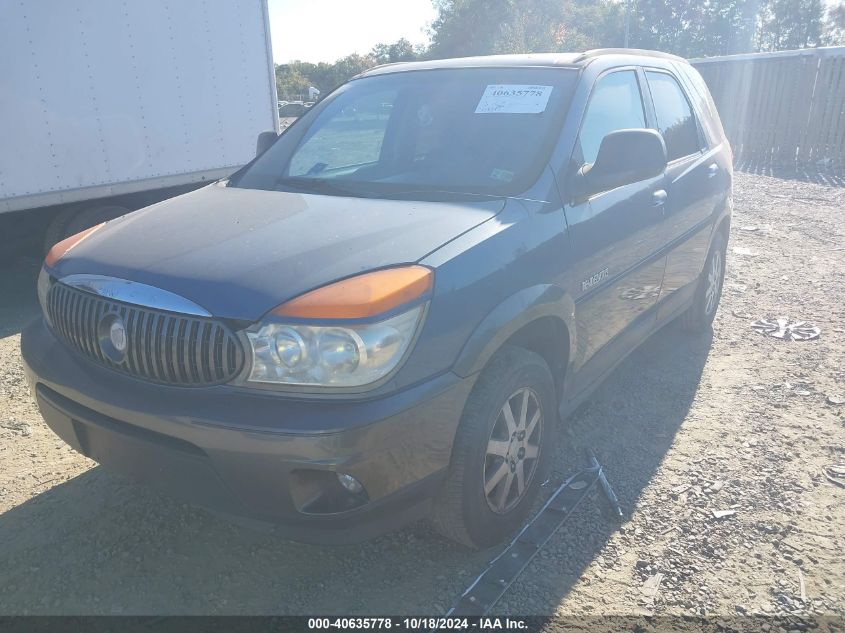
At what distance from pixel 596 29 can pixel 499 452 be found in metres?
56.0

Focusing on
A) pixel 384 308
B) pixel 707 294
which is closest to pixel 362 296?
pixel 384 308

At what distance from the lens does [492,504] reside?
2.67 meters

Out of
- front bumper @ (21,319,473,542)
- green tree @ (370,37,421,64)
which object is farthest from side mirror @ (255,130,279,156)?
green tree @ (370,37,421,64)

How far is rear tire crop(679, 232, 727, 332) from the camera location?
192 inches

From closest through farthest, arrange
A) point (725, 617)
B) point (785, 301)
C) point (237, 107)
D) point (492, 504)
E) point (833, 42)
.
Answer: point (725, 617) → point (492, 504) → point (785, 301) → point (237, 107) → point (833, 42)

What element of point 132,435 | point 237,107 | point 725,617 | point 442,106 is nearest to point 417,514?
point 132,435

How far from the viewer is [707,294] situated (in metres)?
4.97

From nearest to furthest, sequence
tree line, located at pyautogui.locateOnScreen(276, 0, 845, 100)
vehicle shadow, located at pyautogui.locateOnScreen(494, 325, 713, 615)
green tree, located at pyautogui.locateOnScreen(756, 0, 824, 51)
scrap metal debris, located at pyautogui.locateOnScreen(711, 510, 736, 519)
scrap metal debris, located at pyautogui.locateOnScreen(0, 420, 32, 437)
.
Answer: vehicle shadow, located at pyautogui.locateOnScreen(494, 325, 713, 615)
scrap metal debris, located at pyautogui.locateOnScreen(711, 510, 736, 519)
scrap metal debris, located at pyautogui.locateOnScreen(0, 420, 32, 437)
tree line, located at pyautogui.locateOnScreen(276, 0, 845, 100)
green tree, located at pyautogui.locateOnScreen(756, 0, 824, 51)

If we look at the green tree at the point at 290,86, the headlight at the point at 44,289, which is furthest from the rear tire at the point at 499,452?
the green tree at the point at 290,86

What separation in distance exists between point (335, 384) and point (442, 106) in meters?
1.88

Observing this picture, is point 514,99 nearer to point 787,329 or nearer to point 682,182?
point 682,182

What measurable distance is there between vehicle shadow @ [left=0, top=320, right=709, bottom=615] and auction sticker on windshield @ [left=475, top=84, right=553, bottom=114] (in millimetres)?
1760

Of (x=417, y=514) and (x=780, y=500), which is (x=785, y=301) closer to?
(x=780, y=500)

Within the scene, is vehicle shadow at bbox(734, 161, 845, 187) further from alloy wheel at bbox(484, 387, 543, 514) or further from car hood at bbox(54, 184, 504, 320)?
car hood at bbox(54, 184, 504, 320)
